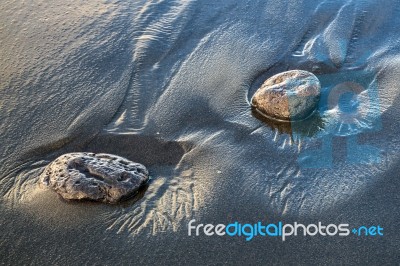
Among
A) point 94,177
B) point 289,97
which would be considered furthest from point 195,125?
Result: point 94,177

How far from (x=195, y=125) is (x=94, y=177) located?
0.91 m

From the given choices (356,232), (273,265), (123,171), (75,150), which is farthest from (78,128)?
(356,232)

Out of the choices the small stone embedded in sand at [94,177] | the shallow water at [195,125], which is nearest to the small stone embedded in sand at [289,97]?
the shallow water at [195,125]

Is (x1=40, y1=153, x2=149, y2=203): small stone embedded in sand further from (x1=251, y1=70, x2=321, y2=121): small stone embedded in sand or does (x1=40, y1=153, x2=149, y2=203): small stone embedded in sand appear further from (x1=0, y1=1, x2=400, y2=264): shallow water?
(x1=251, y1=70, x2=321, y2=121): small stone embedded in sand

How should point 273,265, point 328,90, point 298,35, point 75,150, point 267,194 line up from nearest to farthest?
1. point 273,265
2. point 267,194
3. point 75,150
4. point 328,90
5. point 298,35

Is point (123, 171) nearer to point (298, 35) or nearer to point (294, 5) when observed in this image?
point (298, 35)

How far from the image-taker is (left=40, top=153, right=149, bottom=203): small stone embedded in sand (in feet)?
10.5

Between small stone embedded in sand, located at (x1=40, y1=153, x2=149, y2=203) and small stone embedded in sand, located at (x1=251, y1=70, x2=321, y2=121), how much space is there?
112 cm

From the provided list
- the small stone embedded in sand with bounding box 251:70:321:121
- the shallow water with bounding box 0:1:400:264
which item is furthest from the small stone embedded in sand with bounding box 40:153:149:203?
the small stone embedded in sand with bounding box 251:70:321:121

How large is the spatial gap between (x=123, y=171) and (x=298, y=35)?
2438mm

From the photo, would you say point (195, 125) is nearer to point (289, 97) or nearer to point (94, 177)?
point (289, 97)

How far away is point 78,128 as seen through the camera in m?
3.80

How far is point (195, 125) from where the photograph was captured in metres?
3.82

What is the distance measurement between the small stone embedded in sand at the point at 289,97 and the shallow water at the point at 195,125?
0.11 metres
